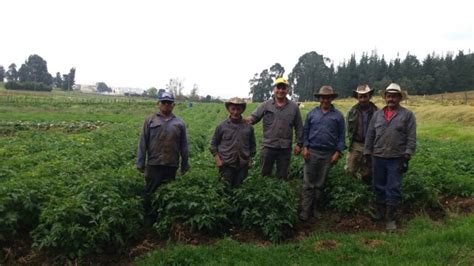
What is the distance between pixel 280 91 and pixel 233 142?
1.21 metres

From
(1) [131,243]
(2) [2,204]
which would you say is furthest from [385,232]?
(2) [2,204]

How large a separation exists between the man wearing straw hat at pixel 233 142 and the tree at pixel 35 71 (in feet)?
484

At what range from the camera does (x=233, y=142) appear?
788cm

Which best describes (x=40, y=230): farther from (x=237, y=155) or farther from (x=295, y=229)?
(x=295, y=229)

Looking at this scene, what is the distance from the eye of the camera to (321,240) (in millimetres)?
6715

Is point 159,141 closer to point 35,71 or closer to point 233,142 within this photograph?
point 233,142

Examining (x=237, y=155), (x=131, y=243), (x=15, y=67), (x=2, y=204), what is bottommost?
(x=131, y=243)

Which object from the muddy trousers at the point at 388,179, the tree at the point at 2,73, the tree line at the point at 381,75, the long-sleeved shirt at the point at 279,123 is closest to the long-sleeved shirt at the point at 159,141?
the long-sleeved shirt at the point at 279,123

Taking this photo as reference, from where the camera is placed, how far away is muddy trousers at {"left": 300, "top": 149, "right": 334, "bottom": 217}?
25.7 ft

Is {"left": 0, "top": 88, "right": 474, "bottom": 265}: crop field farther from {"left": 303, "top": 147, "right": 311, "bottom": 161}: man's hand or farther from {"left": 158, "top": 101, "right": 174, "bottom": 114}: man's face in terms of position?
{"left": 158, "top": 101, "right": 174, "bottom": 114}: man's face

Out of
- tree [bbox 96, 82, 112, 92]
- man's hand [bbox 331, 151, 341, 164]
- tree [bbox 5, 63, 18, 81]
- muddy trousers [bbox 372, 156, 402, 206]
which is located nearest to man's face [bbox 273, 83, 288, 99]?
man's hand [bbox 331, 151, 341, 164]

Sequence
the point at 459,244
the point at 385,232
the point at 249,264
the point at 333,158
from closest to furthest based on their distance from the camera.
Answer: the point at 249,264, the point at 459,244, the point at 385,232, the point at 333,158

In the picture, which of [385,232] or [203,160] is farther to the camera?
[203,160]

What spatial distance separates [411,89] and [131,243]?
93852 mm
